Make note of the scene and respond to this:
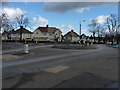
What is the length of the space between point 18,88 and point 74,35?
8985 centimetres

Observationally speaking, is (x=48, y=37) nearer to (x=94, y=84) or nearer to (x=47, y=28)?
(x=47, y=28)

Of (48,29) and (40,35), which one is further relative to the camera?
(48,29)

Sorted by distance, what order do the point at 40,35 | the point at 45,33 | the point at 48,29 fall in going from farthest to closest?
the point at 48,29
the point at 40,35
the point at 45,33

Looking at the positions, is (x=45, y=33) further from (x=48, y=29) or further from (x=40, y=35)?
(x=40, y=35)

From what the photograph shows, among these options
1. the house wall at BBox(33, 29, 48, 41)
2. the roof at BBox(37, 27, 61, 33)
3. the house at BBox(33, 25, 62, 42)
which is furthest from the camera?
the roof at BBox(37, 27, 61, 33)

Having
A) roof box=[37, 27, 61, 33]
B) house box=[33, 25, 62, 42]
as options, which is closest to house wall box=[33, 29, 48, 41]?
house box=[33, 25, 62, 42]

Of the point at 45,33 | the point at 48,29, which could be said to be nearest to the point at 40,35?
the point at 45,33

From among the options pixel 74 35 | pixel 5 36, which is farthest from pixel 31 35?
pixel 74 35

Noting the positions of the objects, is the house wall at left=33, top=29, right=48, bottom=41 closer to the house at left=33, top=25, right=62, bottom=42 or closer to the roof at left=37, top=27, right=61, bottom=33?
the house at left=33, top=25, right=62, bottom=42

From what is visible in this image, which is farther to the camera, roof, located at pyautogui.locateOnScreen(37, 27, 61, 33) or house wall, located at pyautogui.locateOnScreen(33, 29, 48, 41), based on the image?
roof, located at pyautogui.locateOnScreen(37, 27, 61, 33)

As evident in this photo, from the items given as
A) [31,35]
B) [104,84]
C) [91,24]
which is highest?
[91,24]

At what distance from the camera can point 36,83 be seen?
501cm

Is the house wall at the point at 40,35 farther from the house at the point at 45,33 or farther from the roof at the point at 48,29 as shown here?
the roof at the point at 48,29

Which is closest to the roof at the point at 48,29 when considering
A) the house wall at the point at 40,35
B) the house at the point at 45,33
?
the house at the point at 45,33
